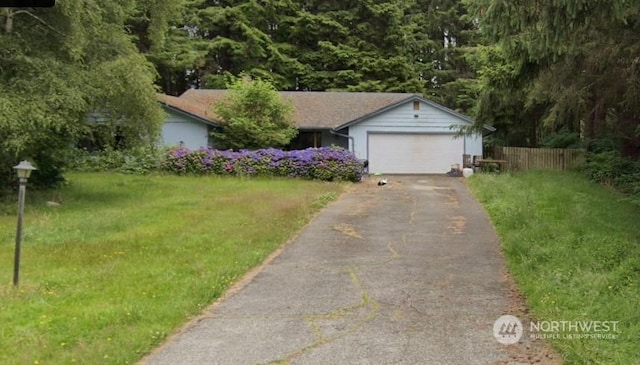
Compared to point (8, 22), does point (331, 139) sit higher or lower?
lower

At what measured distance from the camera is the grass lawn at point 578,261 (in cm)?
478

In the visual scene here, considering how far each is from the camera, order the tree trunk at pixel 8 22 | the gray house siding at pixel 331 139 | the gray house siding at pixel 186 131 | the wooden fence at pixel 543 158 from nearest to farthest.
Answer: the tree trunk at pixel 8 22 < the wooden fence at pixel 543 158 < the gray house siding at pixel 186 131 < the gray house siding at pixel 331 139

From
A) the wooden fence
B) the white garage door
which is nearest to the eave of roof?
the white garage door

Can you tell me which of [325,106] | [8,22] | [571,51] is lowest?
[571,51]

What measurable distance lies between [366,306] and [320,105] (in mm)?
25101

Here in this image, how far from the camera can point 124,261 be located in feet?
27.3

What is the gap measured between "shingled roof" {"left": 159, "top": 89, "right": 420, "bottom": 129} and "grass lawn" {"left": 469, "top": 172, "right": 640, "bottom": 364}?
15.1 meters

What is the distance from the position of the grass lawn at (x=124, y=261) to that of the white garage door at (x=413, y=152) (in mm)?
10883

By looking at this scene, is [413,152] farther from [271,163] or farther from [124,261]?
[124,261]

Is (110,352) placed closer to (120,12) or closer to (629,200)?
(629,200)

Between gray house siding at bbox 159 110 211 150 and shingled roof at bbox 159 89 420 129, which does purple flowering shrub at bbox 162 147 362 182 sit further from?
shingled roof at bbox 159 89 420 129

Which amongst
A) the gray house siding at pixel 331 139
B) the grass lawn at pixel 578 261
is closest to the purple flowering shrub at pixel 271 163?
the gray house siding at pixel 331 139

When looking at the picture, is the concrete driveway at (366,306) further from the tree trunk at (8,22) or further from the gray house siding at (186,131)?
the gray house siding at (186,131)

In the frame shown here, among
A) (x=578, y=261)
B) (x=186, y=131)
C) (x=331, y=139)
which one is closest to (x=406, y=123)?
(x=331, y=139)
